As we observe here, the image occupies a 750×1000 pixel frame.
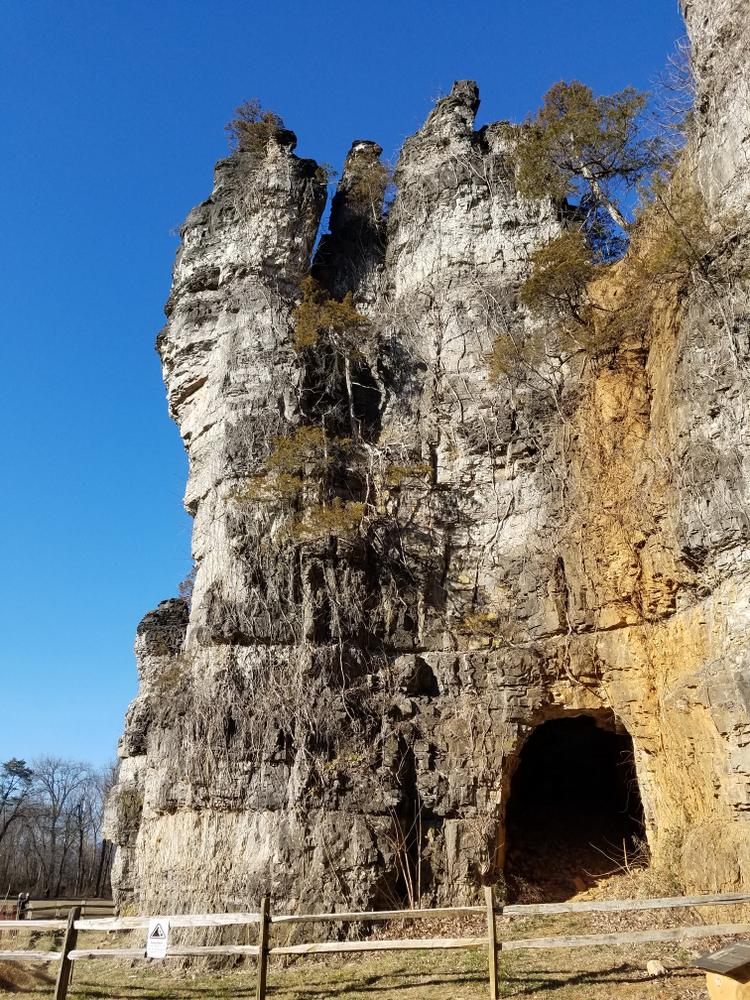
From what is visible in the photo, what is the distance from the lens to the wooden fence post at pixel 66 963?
9.86m

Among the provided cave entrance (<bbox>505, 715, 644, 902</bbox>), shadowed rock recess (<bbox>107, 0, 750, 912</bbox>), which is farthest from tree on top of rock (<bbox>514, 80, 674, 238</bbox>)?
cave entrance (<bbox>505, 715, 644, 902</bbox>)

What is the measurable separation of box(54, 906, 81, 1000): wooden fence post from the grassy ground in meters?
1.06

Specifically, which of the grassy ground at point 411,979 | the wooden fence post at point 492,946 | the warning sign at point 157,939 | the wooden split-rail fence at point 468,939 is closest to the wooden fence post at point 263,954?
the wooden split-rail fence at point 468,939

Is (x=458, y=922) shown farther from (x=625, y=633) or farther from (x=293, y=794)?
(x=625, y=633)

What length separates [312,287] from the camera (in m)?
17.9

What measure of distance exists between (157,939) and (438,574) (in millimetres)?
8594

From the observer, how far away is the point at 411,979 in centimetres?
1044

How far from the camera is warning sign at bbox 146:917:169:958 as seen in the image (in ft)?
30.1

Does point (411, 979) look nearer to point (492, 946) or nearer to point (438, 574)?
point (492, 946)

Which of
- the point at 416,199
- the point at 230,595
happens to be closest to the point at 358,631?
the point at 230,595

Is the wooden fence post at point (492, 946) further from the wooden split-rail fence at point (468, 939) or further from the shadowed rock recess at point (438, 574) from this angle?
the shadowed rock recess at point (438, 574)

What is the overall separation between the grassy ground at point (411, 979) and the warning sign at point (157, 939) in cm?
194

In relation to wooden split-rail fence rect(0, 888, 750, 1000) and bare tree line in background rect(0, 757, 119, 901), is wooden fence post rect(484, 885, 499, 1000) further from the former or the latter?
bare tree line in background rect(0, 757, 119, 901)

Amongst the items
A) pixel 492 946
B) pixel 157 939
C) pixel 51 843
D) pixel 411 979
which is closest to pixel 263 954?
pixel 157 939
